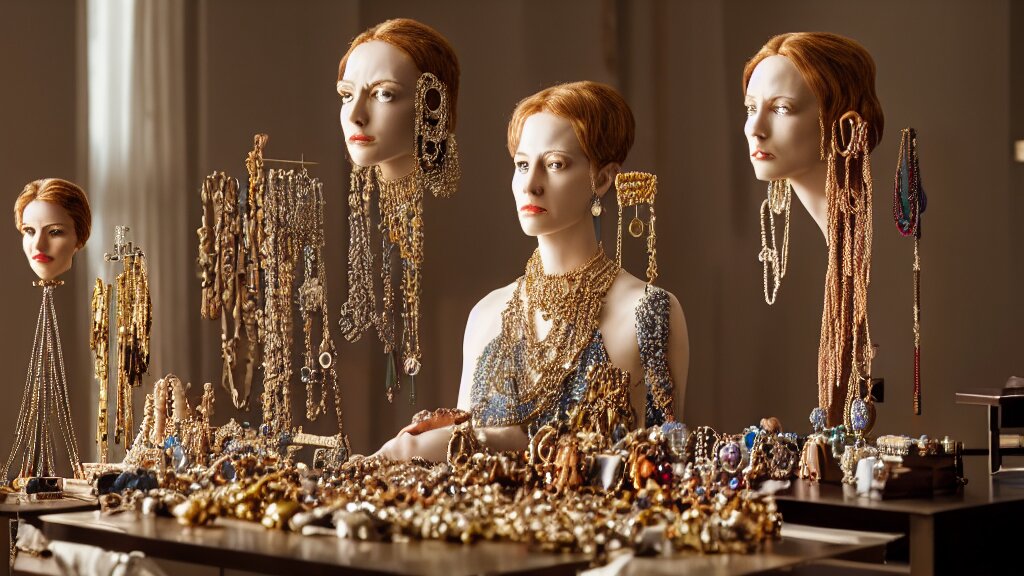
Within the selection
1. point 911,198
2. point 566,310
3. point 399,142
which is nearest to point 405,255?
point 399,142

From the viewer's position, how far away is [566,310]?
4648mm

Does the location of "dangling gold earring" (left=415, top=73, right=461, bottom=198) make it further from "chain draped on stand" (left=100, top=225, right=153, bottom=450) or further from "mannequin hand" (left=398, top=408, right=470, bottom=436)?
"chain draped on stand" (left=100, top=225, right=153, bottom=450)

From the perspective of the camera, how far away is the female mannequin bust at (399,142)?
5039 millimetres

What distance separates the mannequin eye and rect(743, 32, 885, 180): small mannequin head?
1.30m

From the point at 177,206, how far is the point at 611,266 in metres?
2.28

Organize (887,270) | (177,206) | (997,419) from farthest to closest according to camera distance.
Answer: (177,206)
(887,270)
(997,419)

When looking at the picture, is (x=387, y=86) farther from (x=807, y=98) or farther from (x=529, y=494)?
(x=529, y=494)

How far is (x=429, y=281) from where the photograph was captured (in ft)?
17.8

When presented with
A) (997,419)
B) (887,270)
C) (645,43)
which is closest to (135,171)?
(645,43)

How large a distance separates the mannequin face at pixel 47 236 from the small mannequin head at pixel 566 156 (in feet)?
5.90

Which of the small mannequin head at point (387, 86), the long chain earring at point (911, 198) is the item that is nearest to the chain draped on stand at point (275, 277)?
Answer: the small mannequin head at point (387, 86)

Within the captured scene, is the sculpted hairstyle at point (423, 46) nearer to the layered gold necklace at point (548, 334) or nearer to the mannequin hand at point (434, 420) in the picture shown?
the layered gold necklace at point (548, 334)

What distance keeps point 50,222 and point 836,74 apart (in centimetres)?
291

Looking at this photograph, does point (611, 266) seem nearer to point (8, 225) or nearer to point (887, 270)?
point (887, 270)
